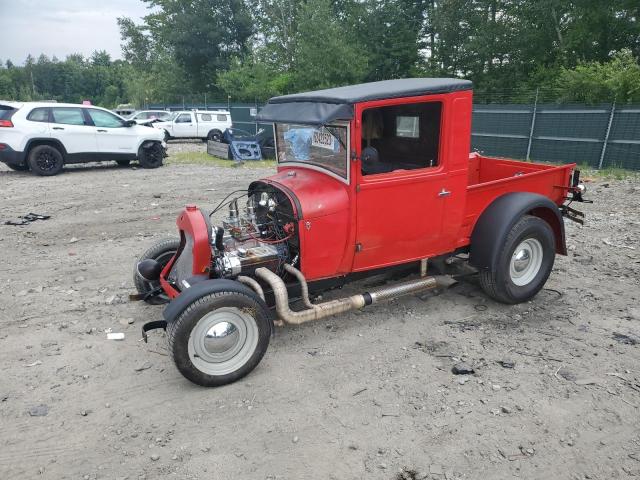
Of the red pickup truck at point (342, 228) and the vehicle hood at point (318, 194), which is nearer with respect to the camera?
the red pickup truck at point (342, 228)

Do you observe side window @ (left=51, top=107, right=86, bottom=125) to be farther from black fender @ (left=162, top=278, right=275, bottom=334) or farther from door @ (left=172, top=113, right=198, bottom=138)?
black fender @ (left=162, top=278, right=275, bottom=334)

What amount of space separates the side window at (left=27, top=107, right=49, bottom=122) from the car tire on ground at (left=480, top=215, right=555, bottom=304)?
1172 cm

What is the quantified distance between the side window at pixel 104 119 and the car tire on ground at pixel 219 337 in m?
11.2

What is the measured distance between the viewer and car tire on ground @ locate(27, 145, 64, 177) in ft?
38.6

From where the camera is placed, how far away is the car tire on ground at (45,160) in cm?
1177

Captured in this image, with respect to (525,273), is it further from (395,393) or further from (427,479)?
(427,479)

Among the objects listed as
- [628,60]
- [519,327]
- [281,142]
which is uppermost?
[628,60]

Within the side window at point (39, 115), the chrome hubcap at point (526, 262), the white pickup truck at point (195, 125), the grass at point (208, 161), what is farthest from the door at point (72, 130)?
the chrome hubcap at point (526, 262)

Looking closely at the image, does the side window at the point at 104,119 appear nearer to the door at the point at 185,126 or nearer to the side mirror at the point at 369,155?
the door at the point at 185,126

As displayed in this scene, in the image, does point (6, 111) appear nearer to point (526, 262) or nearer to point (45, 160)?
point (45, 160)

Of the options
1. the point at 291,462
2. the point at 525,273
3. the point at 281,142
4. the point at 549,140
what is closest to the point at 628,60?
the point at 549,140

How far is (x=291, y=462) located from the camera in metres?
2.74

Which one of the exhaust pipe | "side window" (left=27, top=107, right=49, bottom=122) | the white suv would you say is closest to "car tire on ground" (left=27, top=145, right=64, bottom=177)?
the white suv

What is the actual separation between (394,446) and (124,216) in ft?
22.8
